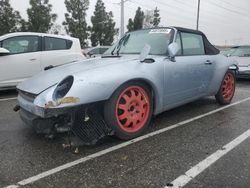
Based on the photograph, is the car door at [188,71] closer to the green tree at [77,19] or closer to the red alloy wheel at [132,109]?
the red alloy wheel at [132,109]

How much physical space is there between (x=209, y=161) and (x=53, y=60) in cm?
523

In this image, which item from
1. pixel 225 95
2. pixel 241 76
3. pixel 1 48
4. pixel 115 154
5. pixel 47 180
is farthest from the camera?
pixel 241 76

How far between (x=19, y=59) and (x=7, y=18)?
1965 centimetres

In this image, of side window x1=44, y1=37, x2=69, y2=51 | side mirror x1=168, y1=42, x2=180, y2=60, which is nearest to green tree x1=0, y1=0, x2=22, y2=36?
side window x1=44, y1=37, x2=69, y2=51

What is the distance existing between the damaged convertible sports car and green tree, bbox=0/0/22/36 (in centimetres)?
2168

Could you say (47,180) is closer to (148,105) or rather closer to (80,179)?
(80,179)

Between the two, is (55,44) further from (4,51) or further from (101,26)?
(101,26)

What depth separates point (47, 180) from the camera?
2719 mm

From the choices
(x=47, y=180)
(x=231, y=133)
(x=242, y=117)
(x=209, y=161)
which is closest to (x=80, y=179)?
(x=47, y=180)

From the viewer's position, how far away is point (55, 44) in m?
7.57

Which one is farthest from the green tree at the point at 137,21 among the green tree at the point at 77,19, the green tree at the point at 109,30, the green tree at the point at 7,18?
the green tree at the point at 7,18

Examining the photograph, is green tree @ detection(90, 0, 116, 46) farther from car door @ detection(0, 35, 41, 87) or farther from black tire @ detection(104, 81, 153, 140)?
black tire @ detection(104, 81, 153, 140)

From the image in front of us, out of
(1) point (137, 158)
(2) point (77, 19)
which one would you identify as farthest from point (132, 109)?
(2) point (77, 19)

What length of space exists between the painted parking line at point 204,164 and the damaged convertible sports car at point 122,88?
102cm
